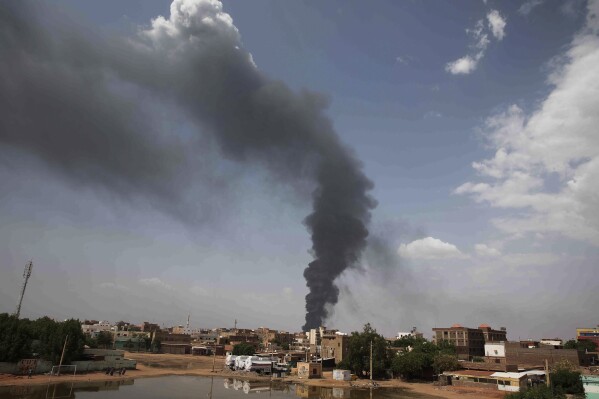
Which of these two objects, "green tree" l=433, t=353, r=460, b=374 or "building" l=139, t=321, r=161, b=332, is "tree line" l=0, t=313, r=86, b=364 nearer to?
"green tree" l=433, t=353, r=460, b=374

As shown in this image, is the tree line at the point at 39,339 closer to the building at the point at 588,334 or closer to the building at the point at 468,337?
the building at the point at 468,337

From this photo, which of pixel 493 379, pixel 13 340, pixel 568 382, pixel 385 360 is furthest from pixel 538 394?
pixel 13 340

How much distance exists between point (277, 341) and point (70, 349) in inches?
3781

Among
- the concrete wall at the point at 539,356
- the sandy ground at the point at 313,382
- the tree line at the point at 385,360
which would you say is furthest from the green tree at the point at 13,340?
the concrete wall at the point at 539,356

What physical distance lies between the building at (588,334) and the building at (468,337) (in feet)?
90.1

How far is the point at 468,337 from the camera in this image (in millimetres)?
129000

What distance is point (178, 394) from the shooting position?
167 ft

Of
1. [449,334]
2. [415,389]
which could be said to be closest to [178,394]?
[415,389]

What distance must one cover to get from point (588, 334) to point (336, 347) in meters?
106

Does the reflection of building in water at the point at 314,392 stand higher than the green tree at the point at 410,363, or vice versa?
the green tree at the point at 410,363

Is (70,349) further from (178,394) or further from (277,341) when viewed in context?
(277,341)

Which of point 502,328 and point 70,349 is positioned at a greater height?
point 502,328

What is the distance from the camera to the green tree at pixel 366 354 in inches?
3014

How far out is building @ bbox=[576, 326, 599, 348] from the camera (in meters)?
133
